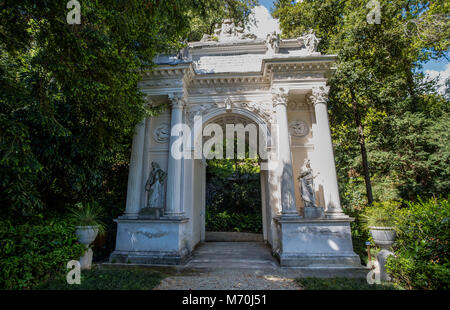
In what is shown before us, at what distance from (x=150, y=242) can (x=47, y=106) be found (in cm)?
505

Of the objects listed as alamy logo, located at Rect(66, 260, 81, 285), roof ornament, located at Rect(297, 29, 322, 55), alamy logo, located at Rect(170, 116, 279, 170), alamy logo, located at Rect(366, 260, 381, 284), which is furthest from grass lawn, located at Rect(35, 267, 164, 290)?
roof ornament, located at Rect(297, 29, 322, 55)

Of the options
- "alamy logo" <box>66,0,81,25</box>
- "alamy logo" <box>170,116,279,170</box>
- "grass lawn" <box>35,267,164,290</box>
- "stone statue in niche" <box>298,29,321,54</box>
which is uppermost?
"stone statue in niche" <box>298,29,321,54</box>

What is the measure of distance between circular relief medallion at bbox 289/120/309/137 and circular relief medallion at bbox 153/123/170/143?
5.32m

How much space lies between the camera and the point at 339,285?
4.82 meters

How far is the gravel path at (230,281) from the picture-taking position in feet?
16.2

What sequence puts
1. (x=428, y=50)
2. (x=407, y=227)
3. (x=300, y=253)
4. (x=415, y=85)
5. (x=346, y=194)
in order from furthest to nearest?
(x=346, y=194) < (x=415, y=85) < (x=428, y=50) < (x=300, y=253) < (x=407, y=227)

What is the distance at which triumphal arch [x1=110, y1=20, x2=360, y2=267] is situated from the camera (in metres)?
7.27

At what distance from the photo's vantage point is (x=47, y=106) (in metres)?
5.00

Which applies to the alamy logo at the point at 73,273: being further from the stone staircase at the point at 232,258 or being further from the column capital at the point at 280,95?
the column capital at the point at 280,95

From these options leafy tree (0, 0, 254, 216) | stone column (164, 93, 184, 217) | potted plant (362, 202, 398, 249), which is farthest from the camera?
stone column (164, 93, 184, 217)

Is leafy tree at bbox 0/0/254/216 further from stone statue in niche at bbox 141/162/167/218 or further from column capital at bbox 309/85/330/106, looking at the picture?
column capital at bbox 309/85/330/106

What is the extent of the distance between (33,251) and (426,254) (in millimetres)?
7230
